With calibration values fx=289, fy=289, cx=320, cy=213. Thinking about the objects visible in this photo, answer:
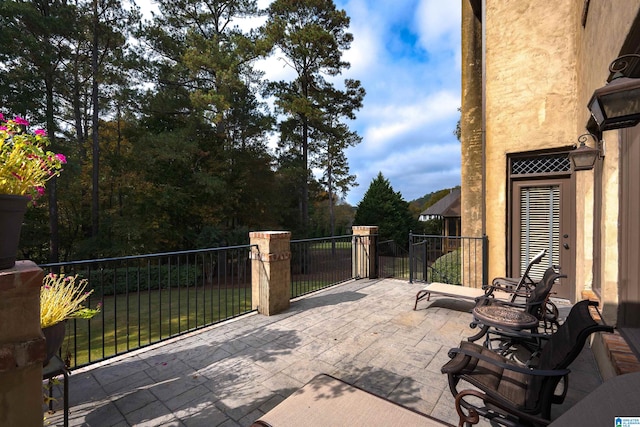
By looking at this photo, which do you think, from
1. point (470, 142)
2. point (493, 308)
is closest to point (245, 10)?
point (470, 142)

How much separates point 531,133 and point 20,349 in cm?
760

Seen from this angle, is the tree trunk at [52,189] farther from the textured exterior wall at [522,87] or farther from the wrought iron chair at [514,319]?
the textured exterior wall at [522,87]

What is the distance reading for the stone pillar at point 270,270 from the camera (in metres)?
4.59

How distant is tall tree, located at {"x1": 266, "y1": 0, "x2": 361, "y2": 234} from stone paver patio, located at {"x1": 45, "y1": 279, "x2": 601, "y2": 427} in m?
14.5

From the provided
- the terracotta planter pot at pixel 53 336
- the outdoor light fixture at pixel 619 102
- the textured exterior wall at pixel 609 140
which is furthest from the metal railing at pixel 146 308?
the textured exterior wall at pixel 609 140

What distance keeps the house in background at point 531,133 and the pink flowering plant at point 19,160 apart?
5.41 metres

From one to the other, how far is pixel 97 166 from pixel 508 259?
17.0 meters

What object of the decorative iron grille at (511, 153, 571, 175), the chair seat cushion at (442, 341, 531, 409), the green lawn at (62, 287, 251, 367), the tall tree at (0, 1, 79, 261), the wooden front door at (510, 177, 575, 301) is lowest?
the green lawn at (62, 287, 251, 367)

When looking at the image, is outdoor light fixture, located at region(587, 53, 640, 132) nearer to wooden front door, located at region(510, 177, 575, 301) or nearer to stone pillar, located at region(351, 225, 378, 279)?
wooden front door, located at region(510, 177, 575, 301)

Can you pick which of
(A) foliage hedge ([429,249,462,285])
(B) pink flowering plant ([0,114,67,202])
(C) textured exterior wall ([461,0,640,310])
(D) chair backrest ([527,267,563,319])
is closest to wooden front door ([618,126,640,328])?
(D) chair backrest ([527,267,563,319])

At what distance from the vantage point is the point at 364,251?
23.7 ft

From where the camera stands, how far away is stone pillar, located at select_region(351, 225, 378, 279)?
709 centimetres

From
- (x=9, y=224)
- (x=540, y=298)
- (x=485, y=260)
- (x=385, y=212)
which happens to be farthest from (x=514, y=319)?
(x=385, y=212)

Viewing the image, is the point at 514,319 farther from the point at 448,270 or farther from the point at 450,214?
the point at 450,214
